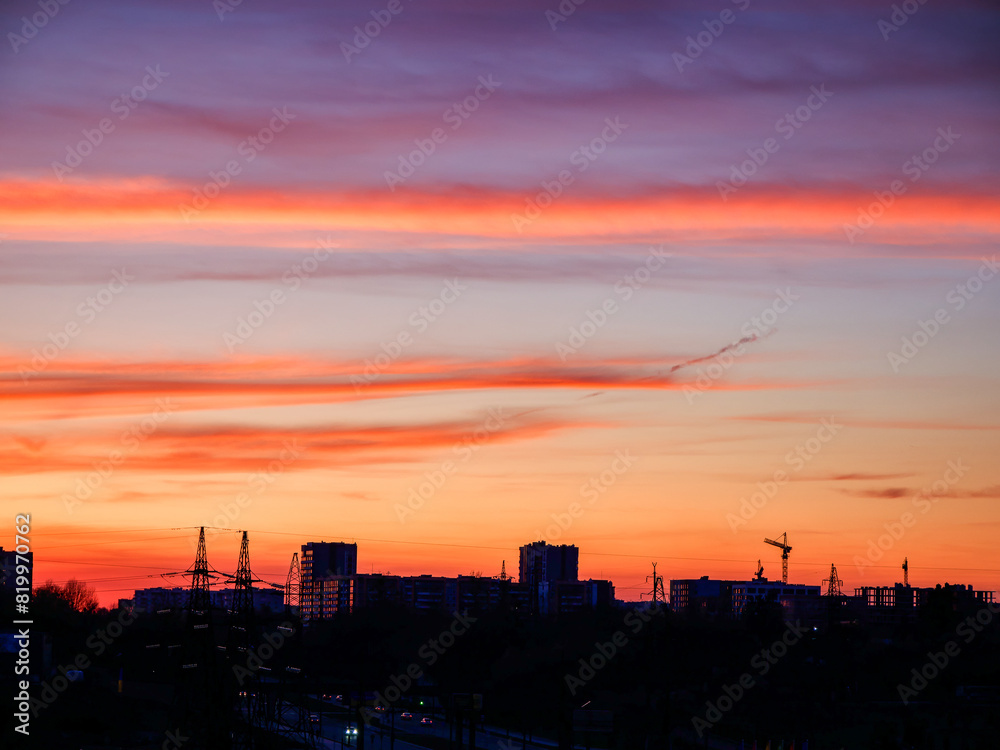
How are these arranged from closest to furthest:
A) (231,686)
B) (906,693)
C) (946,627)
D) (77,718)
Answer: (231,686) < (77,718) < (906,693) < (946,627)

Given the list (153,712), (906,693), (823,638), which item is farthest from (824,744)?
(823,638)

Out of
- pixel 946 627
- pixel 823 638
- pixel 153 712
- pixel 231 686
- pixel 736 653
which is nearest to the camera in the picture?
pixel 231 686

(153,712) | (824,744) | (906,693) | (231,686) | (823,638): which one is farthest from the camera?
(823,638)

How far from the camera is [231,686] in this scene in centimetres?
7969

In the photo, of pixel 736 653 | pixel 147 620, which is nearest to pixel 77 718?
pixel 736 653

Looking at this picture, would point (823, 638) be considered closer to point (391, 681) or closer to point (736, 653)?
point (736, 653)

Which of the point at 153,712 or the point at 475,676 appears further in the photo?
the point at 475,676

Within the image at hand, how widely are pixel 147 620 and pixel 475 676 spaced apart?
57183 millimetres

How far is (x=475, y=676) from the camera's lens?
510 ft

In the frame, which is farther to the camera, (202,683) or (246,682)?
(246,682)

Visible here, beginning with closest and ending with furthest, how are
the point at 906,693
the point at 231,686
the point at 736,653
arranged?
the point at 231,686 → the point at 906,693 → the point at 736,653

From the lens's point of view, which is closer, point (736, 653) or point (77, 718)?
point (77, 718)

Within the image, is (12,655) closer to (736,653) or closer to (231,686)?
(231,686)

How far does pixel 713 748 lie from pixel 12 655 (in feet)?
191
